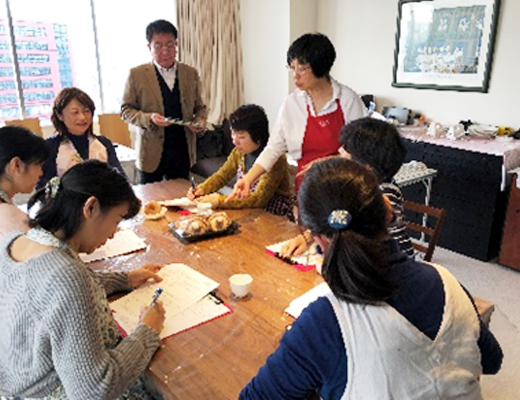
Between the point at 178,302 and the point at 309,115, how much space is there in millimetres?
1192

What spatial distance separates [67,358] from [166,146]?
2.19 metres

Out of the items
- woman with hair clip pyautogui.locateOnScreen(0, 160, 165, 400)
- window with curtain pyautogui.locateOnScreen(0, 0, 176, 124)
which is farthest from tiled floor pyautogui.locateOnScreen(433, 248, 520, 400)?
window with curtain pyautogui.locateOnScreen(0, 0, 176, 124)

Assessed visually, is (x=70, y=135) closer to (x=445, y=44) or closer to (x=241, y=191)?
(x=241, y=191)

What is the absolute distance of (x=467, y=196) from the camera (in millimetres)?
3156

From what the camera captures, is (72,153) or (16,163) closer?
(16,163)

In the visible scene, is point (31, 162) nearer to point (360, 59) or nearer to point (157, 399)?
point (157, 399)

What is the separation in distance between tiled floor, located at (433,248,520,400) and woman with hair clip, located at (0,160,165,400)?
1.68m

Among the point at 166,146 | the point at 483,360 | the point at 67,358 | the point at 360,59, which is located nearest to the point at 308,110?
the point at 166,146

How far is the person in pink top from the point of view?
2025mm

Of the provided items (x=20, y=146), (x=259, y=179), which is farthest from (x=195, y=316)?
(x=259, y=179)

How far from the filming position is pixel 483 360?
942 millimetres

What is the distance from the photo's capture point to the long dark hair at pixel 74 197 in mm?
1054

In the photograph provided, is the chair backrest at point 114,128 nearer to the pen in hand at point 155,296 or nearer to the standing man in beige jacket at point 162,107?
the standing man in beige jacket at point 162,107

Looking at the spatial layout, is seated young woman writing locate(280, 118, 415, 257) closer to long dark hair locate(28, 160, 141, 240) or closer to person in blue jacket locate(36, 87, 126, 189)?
long dark hair locate(28, 160, 141, 240)
